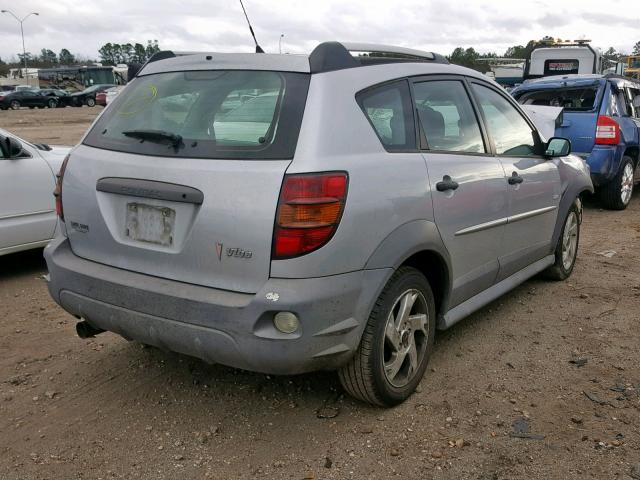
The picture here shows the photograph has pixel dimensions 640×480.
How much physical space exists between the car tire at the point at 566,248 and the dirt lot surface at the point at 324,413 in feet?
2.53

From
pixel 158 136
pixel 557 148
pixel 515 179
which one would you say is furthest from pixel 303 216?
pixel 557 148

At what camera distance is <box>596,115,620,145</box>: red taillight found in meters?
8.16

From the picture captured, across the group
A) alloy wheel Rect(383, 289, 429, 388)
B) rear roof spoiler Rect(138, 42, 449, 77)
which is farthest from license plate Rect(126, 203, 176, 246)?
alloy wheel Rect(383, 289, 429, 388)

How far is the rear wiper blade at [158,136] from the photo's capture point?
292 cm

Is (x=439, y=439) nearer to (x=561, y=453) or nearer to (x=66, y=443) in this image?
(x=561, y=453)

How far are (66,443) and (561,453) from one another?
2266mm

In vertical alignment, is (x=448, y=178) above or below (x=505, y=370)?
above

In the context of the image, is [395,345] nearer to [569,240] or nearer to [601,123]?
[569,240]

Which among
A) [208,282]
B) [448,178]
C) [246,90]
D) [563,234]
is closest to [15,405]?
[208,282]

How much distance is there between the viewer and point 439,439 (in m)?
2.96

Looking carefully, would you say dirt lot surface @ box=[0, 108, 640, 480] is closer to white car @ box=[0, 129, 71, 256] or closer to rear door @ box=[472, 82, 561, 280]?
rear door @ box=[472, 82, 561, 280]

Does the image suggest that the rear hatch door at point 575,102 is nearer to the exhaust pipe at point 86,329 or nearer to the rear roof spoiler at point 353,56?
the rear roof spoiler at point 353,56

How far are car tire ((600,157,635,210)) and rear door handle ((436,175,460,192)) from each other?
Answer: 608cm

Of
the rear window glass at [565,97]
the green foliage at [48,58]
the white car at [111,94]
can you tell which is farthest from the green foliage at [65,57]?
the rear window glass at [565,97]
